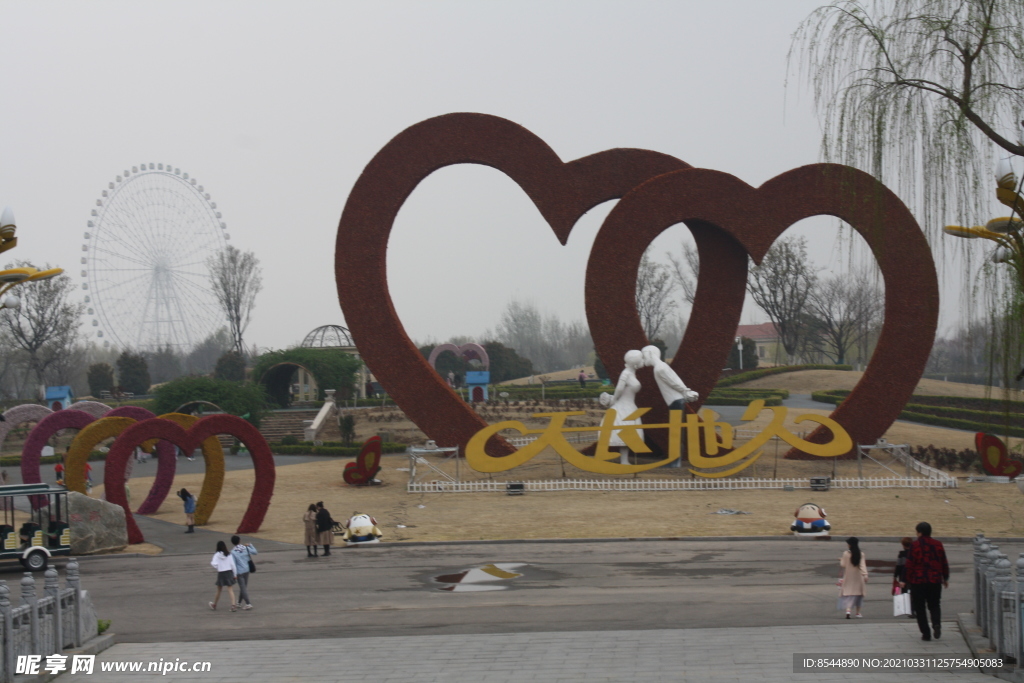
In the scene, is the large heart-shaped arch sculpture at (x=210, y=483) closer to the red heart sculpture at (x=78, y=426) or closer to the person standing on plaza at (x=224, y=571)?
the red heart sculpture at (x=78, y=426)

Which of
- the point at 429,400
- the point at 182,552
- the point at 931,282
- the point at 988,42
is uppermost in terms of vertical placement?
the point at 988,42

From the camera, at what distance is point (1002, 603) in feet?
32.8

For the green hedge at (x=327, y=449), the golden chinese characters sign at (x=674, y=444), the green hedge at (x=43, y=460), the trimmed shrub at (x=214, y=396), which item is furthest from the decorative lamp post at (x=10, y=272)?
the trimmed shrub at (x=214, y=396)

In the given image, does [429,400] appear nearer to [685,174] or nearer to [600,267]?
[600,267]

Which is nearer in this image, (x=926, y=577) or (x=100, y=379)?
(x=926, y=577)

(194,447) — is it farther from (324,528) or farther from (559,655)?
(559,655)

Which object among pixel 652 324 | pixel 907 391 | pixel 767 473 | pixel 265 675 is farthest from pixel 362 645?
pixel 652 324

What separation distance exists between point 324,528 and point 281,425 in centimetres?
3071

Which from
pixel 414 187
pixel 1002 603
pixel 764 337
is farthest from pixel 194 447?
pixel 764 337

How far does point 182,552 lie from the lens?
2038 cm

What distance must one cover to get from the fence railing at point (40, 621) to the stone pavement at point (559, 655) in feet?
1.63

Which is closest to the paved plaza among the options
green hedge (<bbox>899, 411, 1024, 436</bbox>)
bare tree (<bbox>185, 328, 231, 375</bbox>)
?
Answer: green hedge (<bbox>899, 411, 1024, 436</bbox>)

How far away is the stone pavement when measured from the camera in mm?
10555

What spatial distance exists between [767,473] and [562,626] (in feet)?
54.4
